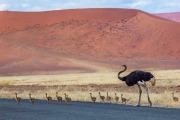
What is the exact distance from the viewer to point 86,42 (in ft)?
355

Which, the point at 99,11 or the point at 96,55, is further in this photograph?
the point at 99,11

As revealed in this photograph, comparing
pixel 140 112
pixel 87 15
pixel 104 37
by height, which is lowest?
pixel 140 112

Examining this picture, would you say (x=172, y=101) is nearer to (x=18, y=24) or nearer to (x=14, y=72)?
(x=14, y=72)

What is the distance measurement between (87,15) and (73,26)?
10.8 m

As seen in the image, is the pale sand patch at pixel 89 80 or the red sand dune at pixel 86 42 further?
the red sand dune at pixel 86 42

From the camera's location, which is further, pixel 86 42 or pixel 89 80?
pixel 86 42

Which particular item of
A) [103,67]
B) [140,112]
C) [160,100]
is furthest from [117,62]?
[140,112]

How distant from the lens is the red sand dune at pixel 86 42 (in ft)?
318

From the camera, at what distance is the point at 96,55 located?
102750 millimetres

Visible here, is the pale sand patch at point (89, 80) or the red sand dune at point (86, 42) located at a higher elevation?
the red sand dune at point (86, 42)

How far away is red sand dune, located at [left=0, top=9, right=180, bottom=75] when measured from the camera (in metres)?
97.0

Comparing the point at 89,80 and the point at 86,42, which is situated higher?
the point at 86,42

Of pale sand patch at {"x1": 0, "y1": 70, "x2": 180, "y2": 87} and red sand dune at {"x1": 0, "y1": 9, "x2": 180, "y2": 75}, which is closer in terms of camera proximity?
pale sand patch at {"x1": 0, "y1": 70, "x2": 180, "y2": 87}

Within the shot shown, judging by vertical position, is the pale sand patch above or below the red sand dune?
below
